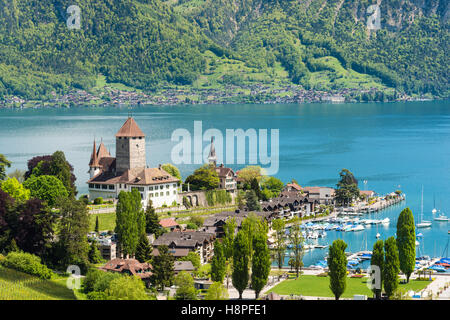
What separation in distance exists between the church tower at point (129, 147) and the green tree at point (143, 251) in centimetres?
2169

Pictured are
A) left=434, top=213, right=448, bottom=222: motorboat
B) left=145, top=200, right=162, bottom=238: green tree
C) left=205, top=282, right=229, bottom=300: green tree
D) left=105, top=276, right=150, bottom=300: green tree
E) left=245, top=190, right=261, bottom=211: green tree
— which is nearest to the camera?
left=105, top=276, right=150, bottom=300: green tree

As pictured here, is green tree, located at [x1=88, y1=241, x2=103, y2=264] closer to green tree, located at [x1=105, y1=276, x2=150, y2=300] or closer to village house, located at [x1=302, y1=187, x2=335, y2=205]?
green tree, located at [x1=105, y1=276, x2=150, y2=300]

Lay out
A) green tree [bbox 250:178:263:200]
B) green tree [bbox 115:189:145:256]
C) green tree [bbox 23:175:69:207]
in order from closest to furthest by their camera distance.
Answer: green tree [bbox 115:189:145:256], green tree [bbox 23:175:69:207], green tree [bbox 250:178:263:200]

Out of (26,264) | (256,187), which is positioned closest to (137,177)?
(256,187)

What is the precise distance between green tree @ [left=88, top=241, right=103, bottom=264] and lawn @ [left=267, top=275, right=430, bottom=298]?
559 inches

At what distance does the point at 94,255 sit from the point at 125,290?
15819 millimetres

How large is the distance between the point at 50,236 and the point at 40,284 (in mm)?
7813

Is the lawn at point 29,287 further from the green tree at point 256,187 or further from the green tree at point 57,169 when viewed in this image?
the green tree at point 256,187

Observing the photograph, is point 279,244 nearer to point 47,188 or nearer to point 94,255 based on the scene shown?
point 94,255

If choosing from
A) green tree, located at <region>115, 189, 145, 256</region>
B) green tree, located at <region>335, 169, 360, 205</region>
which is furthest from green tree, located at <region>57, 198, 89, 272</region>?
green tree, located at <region>335, 169, 360, 205</region>

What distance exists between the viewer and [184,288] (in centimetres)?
5091

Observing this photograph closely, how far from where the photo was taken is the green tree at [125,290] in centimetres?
4441

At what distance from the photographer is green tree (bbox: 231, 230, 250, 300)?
5262 cm
